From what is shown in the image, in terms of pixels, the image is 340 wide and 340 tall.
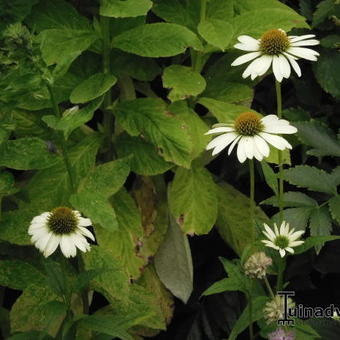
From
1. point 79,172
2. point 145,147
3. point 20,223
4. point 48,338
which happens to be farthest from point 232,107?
point 48,338

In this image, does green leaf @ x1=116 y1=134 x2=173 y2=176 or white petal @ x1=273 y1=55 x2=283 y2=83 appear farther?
green leaf @ x1=116 y1=134 x2=173 y2=176

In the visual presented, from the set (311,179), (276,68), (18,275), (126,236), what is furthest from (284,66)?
(18,275)

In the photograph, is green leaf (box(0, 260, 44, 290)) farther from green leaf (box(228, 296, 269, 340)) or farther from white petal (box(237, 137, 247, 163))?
white petal (box(237, 137, 247, 163))

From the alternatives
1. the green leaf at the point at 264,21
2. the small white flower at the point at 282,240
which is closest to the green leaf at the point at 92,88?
the green leaf at the point at 264,21

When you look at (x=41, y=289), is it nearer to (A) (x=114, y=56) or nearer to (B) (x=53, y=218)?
(B) (x=53, y=218)

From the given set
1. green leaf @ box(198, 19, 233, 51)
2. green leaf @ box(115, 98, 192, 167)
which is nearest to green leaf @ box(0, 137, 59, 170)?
green leaf @ box(115, 98, 192, 167)

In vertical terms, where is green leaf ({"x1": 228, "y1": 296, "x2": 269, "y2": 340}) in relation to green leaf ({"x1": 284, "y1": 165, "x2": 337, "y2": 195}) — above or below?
below

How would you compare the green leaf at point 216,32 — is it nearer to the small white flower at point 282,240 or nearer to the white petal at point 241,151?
the white petal at point 241,151
